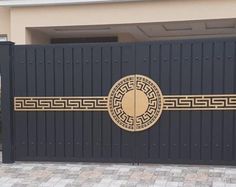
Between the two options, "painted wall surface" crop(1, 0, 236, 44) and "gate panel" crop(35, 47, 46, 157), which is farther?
"painted wall surface" crop(1, 0, 236, 44)

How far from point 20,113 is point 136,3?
5.89 meters

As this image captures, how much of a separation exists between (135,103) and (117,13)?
5.74m

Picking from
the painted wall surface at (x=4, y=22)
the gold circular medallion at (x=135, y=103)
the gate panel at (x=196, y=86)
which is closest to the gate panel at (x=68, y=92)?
the gold circular medallion at (x=135, y=103)

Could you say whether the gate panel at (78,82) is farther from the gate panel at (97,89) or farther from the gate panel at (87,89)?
the gate panel at (97,89)

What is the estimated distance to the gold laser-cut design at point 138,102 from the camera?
6.73 metres

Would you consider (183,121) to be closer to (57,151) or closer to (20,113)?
(57,151)

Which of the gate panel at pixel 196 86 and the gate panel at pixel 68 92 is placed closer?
the gate panel at pixel 196 86

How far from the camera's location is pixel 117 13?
12.1 metres

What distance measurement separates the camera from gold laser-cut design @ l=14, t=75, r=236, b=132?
265 inches

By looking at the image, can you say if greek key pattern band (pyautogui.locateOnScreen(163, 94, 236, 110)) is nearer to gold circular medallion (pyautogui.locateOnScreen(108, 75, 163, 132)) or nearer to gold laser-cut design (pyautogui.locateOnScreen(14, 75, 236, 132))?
gold laser-cut design (pyautogui.locateOnScreen(14, 75, 236, 132))

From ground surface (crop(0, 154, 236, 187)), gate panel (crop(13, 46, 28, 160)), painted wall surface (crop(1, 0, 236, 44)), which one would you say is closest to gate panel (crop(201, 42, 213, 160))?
ground surface (crop(0, 154, 236, 187))

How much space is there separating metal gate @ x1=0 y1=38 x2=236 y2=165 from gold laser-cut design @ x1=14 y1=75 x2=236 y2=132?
2 centimetres

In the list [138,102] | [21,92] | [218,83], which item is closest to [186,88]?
[218,83]

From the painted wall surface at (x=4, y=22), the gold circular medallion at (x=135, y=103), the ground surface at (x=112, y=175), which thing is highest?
the painted wall surface at (x=4, y=22)
